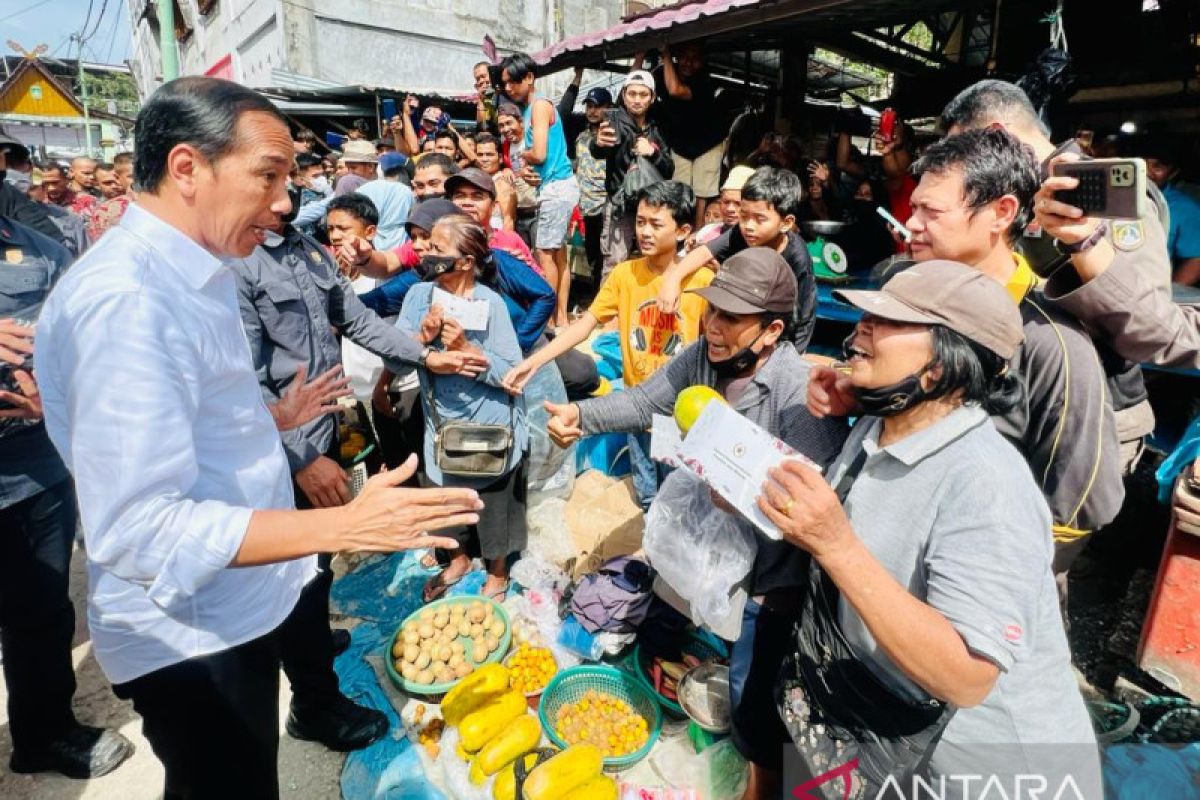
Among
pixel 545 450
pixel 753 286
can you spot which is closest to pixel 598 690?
pixel 545 450

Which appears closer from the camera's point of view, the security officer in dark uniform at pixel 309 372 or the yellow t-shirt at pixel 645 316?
the security officer in dark uniform at pixel 309 372

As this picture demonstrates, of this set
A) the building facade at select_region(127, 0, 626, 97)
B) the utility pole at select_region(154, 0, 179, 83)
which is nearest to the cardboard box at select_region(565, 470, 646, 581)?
the utility pole at select_region(154, 0, 179, 83)

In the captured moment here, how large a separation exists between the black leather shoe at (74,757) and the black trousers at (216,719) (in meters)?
1.34

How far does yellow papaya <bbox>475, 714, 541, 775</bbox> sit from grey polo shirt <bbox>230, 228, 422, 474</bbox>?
1.38 meters

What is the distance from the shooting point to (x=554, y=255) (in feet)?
21.2

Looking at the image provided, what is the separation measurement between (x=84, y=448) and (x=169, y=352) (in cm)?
24

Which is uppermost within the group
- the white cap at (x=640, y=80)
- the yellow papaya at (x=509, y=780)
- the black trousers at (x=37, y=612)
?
the white cap at (x=640, y=80)

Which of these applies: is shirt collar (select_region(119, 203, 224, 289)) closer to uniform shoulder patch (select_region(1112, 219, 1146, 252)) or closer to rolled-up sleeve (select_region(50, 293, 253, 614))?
rolled-up sleeve (select_region(50, 293, 253, 614))

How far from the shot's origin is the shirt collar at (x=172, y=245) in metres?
1.37

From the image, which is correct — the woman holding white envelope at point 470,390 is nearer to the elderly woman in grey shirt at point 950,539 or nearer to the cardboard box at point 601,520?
the cardboard box at point 601,520

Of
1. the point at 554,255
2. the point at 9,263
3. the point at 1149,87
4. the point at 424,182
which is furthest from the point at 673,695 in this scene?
the point at 1149,87

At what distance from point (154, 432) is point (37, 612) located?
198cm

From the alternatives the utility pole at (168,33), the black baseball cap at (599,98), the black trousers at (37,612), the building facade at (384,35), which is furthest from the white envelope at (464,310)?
the building facade at (384,35)

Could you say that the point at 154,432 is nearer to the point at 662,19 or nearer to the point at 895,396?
the point at 895,396
